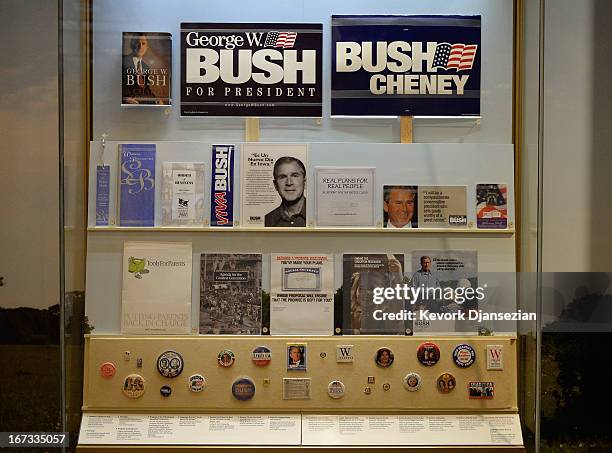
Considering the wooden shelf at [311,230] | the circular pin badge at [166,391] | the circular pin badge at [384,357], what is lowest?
the circular pin badge at [166,391]

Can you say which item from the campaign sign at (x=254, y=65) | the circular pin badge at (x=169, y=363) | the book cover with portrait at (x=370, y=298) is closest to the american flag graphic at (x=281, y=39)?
the campaign sign at (x=254, y=65)

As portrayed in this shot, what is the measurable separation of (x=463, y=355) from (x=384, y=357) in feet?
1.18

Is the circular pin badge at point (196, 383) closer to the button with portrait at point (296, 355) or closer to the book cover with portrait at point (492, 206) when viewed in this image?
the button with portrait at point (296, 355)

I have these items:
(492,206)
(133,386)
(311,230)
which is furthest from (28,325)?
(492,206)

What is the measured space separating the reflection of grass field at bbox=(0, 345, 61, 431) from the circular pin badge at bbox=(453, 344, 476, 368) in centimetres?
177

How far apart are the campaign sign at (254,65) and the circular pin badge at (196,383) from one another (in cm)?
122

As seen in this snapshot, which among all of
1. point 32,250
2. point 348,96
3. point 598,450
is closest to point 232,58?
point 348,96

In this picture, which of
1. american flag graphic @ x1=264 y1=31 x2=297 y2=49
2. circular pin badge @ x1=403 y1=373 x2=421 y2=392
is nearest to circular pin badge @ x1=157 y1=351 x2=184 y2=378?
circular pin badge @ x1=403 y1=373 x2=421 y2=392

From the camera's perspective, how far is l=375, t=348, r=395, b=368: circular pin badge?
3.45m

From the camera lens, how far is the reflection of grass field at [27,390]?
126 inches

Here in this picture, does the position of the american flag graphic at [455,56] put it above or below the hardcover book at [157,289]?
above

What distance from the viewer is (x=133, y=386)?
11.3ft

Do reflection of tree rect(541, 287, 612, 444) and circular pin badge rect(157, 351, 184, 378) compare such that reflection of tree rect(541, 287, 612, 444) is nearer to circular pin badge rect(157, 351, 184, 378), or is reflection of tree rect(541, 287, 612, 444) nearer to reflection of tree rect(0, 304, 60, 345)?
circular pin badge rect(157, 351, 184, 378)

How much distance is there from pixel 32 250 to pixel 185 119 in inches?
35.1
